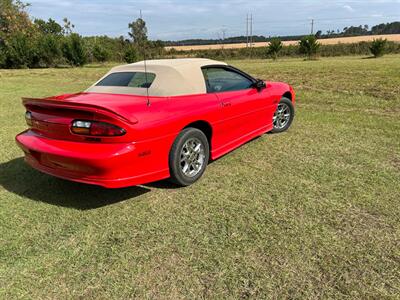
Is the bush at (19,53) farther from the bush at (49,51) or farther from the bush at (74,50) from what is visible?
the bush at (74,50)

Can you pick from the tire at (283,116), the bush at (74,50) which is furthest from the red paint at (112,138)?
the bush at (74,50)

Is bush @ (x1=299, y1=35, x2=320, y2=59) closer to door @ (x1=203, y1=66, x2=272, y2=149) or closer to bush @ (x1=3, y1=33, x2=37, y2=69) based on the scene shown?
bush @ (x1=3, y1=33, x2=37, y2=69)

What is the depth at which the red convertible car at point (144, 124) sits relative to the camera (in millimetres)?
3049

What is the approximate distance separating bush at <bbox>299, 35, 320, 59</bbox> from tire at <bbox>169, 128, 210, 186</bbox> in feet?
91.5

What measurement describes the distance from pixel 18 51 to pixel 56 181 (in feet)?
110

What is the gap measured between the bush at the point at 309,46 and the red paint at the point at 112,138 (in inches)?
1088

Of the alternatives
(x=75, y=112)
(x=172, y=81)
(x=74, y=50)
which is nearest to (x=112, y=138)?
(x=75, y=112)

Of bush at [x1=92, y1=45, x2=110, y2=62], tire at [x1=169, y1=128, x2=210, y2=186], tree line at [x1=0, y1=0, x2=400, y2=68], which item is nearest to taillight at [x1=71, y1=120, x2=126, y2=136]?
tire at [x1=169, y1=128, x2=210, y2=186]

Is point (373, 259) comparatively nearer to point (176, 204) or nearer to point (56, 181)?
point (176, 204)


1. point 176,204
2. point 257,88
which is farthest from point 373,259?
point 257,88

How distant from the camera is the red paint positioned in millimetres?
3029

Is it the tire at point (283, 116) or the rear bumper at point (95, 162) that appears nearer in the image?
the rear bumper at point (95, 162)

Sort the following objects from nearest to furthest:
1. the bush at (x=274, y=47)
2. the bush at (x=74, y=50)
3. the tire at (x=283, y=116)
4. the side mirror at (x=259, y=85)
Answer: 1. the side mirror at (x=259, y=85)
2. the tire at (x=283, y=116)
3. the bush at (x=274, y=47)
4. the bush at (x=74, y=50)

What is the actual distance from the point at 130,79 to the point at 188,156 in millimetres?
1294
